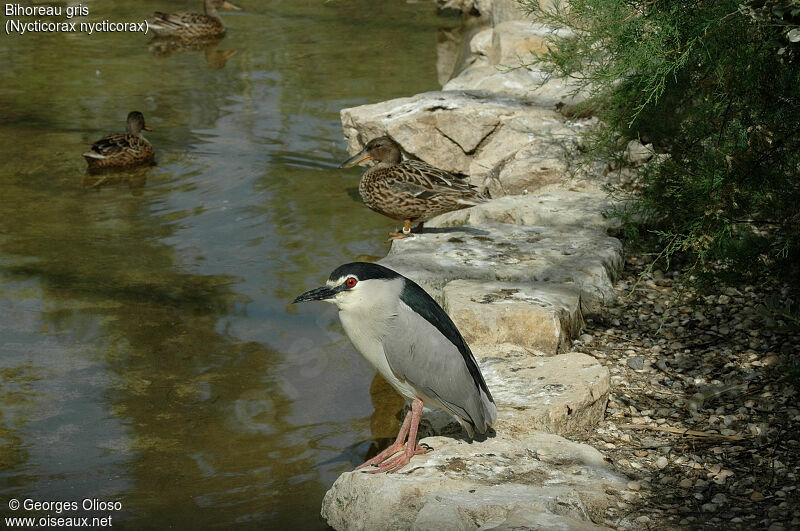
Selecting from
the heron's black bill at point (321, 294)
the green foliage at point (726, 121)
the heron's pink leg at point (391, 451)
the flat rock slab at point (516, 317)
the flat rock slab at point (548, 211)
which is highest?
the green foliage at point (726, 121)

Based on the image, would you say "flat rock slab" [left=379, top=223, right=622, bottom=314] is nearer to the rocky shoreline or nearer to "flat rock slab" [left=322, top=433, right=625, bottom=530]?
the rocky shoreline

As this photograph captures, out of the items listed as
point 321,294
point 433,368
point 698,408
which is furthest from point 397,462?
point 698,408

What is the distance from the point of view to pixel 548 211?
259 inches

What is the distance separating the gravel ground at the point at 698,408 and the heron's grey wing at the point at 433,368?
71cm

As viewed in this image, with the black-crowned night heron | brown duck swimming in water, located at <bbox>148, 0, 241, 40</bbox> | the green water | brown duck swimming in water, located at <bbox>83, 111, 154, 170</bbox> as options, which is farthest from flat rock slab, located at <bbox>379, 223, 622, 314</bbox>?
brown duck swimming in water, located at <bbox>148, 0, 241, 40</bbox>

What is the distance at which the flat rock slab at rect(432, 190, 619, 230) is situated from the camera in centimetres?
Result: 645

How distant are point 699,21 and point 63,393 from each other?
3995 millimetres

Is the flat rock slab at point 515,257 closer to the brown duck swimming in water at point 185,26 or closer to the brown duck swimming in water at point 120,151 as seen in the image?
the brown duck swimming in water at point 120,151

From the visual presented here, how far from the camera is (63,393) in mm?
5156

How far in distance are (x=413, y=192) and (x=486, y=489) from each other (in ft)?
11.5

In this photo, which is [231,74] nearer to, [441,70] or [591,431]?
[441,70]

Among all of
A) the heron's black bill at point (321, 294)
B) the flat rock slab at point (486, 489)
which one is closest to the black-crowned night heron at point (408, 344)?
the heron's black bill at point (321, 294)

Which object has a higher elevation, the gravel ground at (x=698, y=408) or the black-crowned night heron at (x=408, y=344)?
the black-crowned night heron at (x=408, y=344)

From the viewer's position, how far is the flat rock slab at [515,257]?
5535mm
